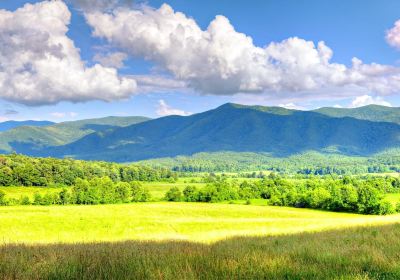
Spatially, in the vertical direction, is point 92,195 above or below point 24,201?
above

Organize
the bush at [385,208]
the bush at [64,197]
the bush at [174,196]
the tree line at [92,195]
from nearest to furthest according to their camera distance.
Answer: the bush at [385,208], the tree line at [92,195], the bush at [64,197], the bush at [174,196]

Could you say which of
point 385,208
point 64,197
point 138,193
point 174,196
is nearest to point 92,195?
point 64,197

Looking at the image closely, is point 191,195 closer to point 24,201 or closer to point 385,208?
point 24,201

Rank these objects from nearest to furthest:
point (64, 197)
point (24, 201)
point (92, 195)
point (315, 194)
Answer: point (315, 194), point (24, 201), point (64, 197), point (92, 195)

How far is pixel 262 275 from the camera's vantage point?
7922mm

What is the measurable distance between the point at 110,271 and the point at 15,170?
195409 millimetres

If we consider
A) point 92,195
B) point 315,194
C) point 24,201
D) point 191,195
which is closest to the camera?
point 315,194

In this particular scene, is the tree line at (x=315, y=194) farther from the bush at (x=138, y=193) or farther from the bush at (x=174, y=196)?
the bush at (x=138, y=193)

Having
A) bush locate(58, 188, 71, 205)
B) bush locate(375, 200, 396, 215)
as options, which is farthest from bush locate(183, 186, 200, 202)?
bush locate(375, 200, 396, 215)

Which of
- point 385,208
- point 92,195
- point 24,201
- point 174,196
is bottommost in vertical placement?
point 24,201

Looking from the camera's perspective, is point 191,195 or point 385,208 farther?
point 191,195

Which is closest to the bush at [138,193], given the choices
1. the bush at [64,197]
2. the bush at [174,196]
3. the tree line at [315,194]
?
the bush at [174,196]

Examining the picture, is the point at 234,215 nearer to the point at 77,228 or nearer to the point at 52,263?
the point at 77,228

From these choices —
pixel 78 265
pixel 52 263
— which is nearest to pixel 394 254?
pixel 78 265
